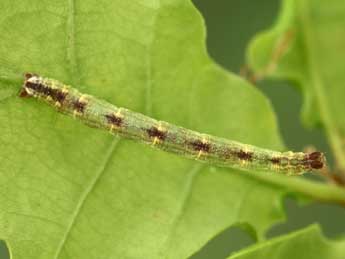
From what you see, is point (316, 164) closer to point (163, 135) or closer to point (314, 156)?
point (314, 156)

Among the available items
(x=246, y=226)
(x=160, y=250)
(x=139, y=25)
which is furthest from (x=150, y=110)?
(x=246, y=226)

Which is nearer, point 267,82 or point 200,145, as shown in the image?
point 200,145

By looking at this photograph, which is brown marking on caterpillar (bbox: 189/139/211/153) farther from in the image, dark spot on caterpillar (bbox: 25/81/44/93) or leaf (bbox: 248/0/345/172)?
leaf (bbox: 248/0/345/172)

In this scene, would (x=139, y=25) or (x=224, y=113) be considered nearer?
(x=139, y=25)

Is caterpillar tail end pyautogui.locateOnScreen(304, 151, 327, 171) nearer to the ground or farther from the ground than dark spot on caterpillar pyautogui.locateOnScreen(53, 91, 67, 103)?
farther from the ground

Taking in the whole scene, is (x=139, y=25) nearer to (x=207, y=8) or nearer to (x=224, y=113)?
(x=224, y=113)

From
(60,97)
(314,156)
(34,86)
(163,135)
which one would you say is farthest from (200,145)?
(34,86)

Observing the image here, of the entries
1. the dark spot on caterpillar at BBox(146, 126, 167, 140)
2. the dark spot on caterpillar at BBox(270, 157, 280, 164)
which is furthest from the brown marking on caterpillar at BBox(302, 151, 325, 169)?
the dark spot on caterpillar at BBox(146, 126, 167, 140)
